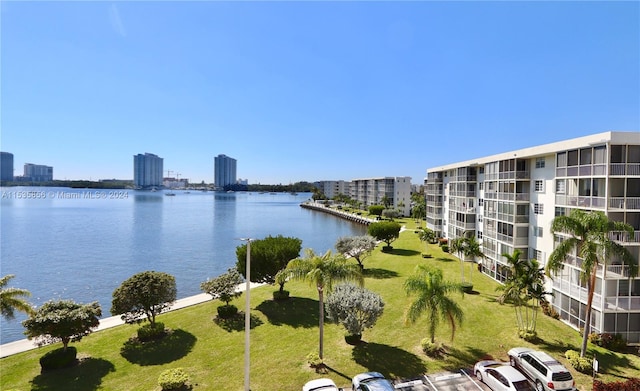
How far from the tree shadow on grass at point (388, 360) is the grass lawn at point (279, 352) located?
7 centimetres

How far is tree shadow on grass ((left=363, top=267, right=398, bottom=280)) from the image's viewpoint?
4321 cm

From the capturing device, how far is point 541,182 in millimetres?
32219

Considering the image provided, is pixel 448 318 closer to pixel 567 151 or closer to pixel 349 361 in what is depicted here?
pixel 349 361

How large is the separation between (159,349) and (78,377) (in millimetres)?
5095

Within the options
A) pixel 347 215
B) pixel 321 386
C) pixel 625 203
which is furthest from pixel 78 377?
pixel 347 215

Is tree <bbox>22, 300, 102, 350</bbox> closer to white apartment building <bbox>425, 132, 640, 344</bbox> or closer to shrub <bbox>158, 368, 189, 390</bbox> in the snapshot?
shrub <bbox>158, 368, 189, 390</bbox>

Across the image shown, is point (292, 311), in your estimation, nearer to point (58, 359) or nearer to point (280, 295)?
point (280, 295)

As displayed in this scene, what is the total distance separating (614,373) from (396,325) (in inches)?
548

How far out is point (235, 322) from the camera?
29375 mm

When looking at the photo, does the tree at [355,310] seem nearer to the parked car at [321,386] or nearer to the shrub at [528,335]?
the parked car at [321,386]

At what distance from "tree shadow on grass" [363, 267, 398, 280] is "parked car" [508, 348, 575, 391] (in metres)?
23.0

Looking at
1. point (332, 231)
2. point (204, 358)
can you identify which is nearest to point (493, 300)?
point (204, 358)

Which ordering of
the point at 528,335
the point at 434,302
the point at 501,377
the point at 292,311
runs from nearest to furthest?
the point at 501,377 < the point at 434,302 < the point at 528,335 < the point at 292,311

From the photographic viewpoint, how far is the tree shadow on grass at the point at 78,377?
20000mm
